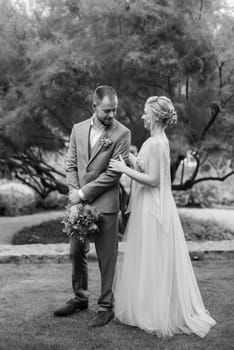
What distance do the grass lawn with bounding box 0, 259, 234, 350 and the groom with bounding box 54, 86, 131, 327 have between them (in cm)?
26

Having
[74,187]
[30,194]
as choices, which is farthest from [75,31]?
[30,194]

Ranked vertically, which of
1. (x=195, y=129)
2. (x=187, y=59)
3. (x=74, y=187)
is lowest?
(x=74, y=187)

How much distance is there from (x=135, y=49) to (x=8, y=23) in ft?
7.82

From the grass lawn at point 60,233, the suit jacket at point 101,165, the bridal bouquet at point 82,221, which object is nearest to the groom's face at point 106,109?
the suit jacket at point 101,165

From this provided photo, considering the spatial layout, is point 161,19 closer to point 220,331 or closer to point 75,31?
point 75,31

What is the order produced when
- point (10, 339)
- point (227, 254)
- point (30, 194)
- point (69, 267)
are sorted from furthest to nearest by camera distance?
point (30, 194) → point (227, 254) → point (69, 267) → point (10, 339)

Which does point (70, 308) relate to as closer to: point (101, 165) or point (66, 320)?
point (66, 320)

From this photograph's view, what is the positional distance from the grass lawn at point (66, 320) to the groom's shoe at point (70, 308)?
2.1 inches

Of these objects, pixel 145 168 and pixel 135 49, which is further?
pixel 135 49

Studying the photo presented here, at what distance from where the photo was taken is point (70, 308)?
3.96 metres

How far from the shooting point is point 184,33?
7211mm

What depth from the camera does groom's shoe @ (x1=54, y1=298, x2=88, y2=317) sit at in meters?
3.94

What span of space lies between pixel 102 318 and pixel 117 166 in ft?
3.81

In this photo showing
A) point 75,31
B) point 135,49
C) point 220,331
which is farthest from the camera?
point 75,31
